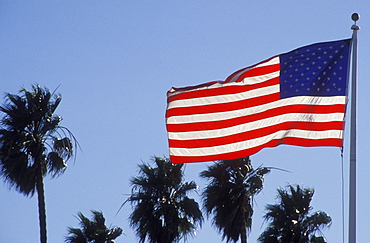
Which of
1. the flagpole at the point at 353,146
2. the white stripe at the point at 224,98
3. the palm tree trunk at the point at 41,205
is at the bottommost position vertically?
the flagpole at the point at 353,146

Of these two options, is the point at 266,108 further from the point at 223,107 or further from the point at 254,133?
the point at 223,107

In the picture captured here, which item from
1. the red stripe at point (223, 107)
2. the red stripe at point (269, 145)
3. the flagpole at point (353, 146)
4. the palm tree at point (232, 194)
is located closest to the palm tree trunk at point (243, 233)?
the palm tree at point (232, 194)

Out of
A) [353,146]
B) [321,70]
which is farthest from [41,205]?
[353,146]

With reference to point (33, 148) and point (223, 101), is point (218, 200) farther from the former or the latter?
point (223, 101)

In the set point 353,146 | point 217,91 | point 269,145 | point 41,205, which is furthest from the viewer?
point 41,205

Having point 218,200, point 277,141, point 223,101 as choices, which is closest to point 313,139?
→ point 277,141

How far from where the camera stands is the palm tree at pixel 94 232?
38.5 metres

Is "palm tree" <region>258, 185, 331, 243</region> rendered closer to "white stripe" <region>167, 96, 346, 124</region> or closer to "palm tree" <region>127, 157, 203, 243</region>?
"palm tree" <region>127, 157, 203, 243</region>

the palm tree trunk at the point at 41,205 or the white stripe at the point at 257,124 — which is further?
the palm tree trunk at the point at 41,205

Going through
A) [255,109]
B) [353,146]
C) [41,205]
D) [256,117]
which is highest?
[41,205]

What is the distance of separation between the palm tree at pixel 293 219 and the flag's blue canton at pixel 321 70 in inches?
607

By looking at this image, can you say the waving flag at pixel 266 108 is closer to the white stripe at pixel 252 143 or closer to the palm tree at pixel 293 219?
the white stripe at pixel 252 143

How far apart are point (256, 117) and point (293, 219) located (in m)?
15.6

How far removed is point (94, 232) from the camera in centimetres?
3881
